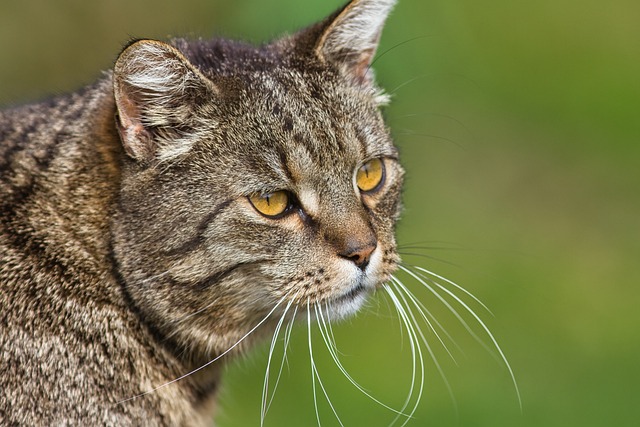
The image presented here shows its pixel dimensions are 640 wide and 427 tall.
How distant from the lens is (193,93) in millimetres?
4066

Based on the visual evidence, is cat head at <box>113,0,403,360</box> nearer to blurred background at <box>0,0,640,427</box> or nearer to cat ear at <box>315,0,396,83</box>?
cat ear at <box>315,0,396,83</box>

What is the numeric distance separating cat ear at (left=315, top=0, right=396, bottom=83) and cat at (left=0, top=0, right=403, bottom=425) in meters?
0.29

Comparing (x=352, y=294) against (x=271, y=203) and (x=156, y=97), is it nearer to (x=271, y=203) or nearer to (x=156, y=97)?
(x=271, y=203)

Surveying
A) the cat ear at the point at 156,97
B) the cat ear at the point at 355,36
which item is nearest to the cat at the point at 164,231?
the cat ear at the point at 156,97

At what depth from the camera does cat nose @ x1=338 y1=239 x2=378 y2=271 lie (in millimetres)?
3951

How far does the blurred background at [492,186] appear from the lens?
6797 mm

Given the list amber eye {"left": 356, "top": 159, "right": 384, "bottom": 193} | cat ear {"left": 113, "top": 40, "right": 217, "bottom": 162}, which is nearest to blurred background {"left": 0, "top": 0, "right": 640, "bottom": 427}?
amber eye {"left": 356, "top": 159, "right": 384, "bottom": 193}

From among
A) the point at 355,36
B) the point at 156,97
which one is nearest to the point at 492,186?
the point at 355,36

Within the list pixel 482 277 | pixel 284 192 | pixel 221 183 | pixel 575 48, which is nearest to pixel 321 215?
pixel 284 192

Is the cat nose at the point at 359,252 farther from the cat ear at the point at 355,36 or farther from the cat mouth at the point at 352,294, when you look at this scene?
the cat ear at the point at 355,36

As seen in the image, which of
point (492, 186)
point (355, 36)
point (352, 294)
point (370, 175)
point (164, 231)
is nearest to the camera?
point (164, 231)

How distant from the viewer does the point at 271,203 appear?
4.01 metres

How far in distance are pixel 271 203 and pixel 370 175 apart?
20.7 inches

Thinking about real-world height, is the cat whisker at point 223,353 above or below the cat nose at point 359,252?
below
